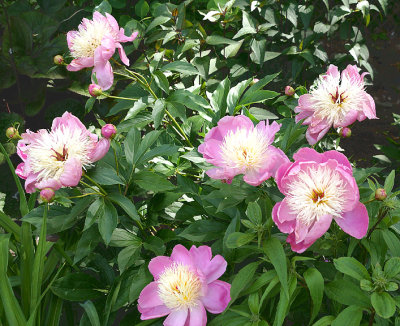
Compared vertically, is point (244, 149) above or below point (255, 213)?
above

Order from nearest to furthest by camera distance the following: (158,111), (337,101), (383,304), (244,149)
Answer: (383,304) < (244,149) < (337,101) < (158,111)

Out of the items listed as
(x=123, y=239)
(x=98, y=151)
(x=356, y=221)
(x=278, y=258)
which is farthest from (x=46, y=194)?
(x=356, y=221)

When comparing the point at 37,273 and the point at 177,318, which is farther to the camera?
the point at 37,273

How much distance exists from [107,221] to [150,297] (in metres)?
0.18

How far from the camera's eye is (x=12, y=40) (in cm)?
201

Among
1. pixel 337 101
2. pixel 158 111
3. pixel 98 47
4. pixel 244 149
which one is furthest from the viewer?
pixel 158 111

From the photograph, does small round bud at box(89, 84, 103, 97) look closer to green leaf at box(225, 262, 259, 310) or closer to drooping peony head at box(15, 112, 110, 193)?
drooping peony head at box(15, 112, 110, 193)

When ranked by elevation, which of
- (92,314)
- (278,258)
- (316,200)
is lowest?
(92,314)

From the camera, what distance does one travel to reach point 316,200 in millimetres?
931

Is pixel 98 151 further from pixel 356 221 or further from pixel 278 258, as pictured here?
pixel 356 221

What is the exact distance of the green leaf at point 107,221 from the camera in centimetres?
107

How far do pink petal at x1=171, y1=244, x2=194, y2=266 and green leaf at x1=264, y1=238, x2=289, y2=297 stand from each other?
0.54ft

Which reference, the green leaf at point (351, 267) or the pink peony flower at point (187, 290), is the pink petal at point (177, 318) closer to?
the pink peony flower at point (187, 290)

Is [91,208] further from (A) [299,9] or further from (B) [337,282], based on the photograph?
(A) [299,9]
